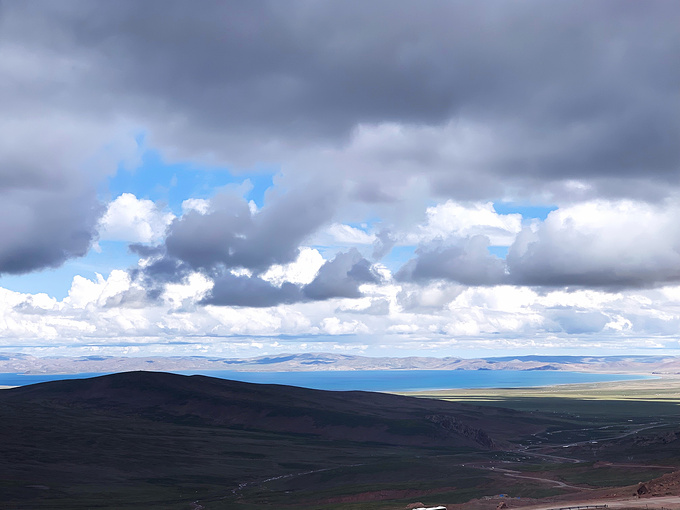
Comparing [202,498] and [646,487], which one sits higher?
[646,487]

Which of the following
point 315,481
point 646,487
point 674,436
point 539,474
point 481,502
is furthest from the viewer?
point 674,436

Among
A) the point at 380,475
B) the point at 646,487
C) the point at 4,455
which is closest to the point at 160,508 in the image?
the point at 380,475

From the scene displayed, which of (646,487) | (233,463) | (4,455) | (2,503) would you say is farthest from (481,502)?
(4,455)

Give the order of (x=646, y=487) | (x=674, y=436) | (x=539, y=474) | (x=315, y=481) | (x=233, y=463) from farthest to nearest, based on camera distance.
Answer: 1. (x=233, y=463)
2. (x=674, y=436)
3. (x=315, y=481)
4. (x=539, y=474)
5. (x=646, y=487)

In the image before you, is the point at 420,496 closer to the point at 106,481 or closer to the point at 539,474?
the point at 539,474

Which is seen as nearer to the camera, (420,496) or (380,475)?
(420,496)

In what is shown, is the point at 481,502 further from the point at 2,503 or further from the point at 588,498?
the point at 2,503

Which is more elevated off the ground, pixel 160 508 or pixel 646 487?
pixel 646 487

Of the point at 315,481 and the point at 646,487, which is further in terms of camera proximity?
the point at 315,481

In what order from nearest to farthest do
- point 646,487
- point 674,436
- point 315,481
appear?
point 646,487
point 315,481
point 674,436
